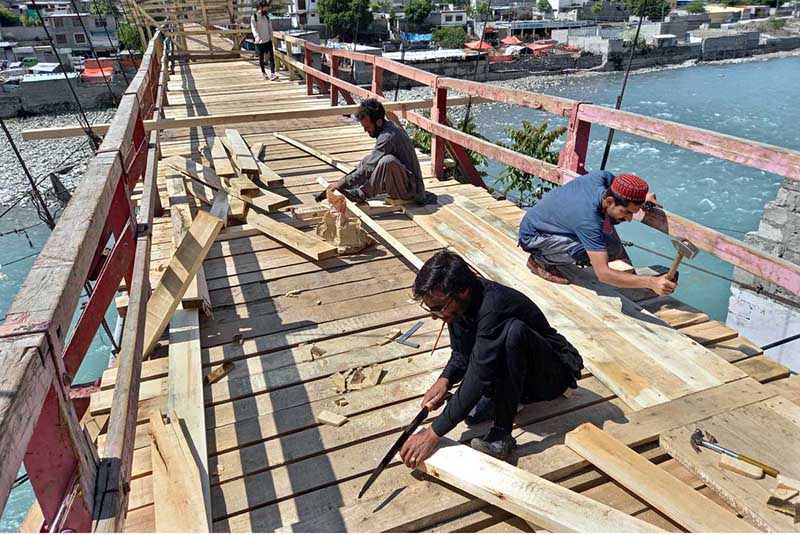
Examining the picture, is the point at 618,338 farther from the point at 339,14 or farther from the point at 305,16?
the point at 305,16

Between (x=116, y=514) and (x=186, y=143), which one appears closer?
(x=116, y=514)

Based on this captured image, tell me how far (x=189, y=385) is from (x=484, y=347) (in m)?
1.74

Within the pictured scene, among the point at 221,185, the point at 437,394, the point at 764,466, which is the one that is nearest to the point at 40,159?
the point at 221,185

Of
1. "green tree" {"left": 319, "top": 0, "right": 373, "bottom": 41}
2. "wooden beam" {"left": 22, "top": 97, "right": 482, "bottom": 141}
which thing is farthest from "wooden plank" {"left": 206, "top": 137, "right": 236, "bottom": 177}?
"green tree" {"left": 319, "top": 0, "right": 373, "bottom": 41}

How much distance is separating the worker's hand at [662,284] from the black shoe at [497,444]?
1.41m

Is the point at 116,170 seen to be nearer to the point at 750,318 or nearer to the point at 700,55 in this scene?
the point at 750,318

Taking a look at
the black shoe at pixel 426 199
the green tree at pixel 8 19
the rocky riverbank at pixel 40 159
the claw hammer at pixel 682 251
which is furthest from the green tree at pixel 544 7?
the claw hammer at pixel 682 251

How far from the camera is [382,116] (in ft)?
18.5

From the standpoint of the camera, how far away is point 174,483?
256 cm

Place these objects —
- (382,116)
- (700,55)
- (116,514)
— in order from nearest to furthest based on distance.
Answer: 1. (116,514)
2. (382,116)
3. (700,55)

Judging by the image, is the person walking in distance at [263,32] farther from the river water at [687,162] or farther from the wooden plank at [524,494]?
the wooden plank at [524,494]

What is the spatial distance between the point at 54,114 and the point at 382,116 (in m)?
52.3

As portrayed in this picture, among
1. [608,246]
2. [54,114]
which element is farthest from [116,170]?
[54,114]

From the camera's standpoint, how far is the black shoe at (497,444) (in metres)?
2.81
